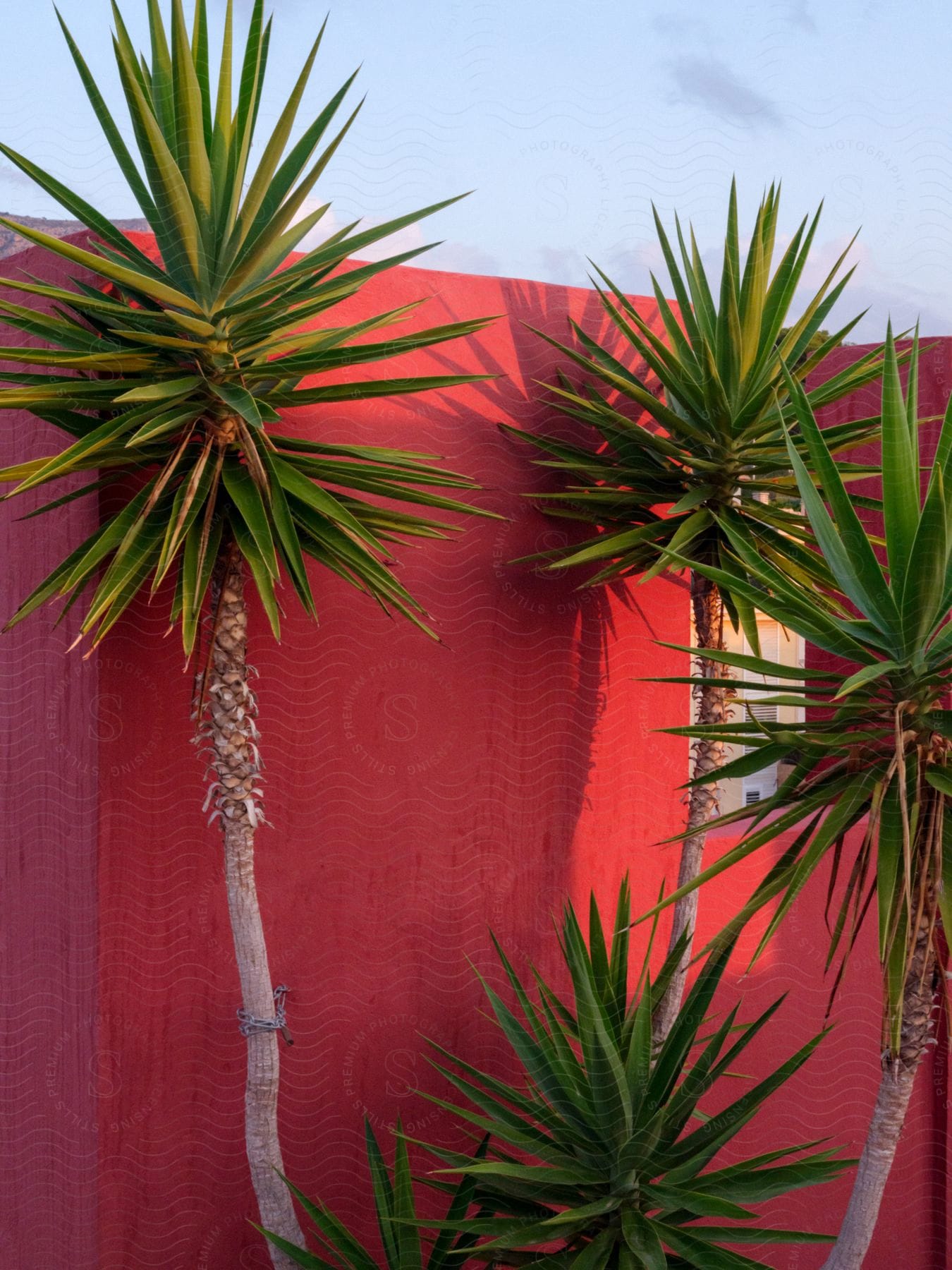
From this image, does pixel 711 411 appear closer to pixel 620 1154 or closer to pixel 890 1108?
pixel 890 1108

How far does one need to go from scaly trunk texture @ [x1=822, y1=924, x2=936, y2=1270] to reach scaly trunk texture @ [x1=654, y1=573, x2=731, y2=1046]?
815mm

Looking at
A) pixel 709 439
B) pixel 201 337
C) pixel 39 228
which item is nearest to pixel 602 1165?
pixel 709 439

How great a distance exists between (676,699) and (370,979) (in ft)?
4.95

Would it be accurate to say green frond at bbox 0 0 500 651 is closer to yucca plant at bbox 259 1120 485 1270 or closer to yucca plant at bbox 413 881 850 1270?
yucca plant at bbox 413 881 850 1270

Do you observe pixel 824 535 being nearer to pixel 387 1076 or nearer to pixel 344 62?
pixel 344 62

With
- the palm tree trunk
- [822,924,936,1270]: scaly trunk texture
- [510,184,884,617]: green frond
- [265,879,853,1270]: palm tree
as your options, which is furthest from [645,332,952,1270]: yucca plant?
the palm tree trunk

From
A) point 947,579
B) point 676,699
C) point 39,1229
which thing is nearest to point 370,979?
point 39,1229

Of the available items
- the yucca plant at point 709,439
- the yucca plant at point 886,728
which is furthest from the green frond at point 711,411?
the yucca plant at point 886,728

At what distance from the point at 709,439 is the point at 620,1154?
2.04 meters

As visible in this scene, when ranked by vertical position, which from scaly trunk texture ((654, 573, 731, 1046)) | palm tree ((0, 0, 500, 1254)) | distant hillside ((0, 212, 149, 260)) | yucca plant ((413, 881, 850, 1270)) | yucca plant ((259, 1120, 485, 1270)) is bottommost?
yucca plant ((259, 1120, 485, 1270))

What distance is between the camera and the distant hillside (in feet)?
9.18

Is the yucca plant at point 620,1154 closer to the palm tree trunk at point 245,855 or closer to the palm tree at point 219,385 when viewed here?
the palm tree trunk at point 245,855

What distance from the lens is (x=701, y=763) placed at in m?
3.68

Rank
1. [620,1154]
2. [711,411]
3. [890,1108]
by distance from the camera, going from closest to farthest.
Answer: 1. [890,1108]
2. [620,1154]
3. [711,411]
